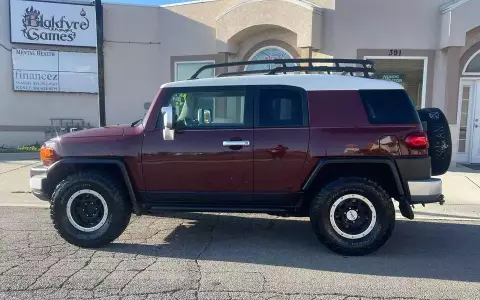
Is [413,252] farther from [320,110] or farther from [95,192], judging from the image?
[95,192]

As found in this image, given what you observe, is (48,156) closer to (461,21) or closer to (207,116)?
(207,116)

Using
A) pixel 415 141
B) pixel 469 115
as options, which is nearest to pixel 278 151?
pixel 415 141

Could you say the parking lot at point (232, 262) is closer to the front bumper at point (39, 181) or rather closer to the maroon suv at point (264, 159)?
the maroon suv at point (264, 159)

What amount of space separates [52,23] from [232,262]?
11.9m

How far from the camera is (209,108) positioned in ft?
16.9

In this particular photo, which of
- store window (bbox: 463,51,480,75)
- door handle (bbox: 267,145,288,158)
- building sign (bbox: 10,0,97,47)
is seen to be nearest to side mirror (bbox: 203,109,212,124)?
door handle (bbox: 267,145,288,158)

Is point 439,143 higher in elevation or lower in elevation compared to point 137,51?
lower

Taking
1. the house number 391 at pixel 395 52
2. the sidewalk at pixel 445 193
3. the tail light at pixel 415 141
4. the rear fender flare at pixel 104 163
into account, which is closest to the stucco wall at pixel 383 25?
the house number 391 at pixel 395 52

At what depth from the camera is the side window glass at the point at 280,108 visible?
16.2ft

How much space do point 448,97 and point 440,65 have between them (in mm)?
861

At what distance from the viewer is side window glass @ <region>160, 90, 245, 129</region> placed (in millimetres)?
4996

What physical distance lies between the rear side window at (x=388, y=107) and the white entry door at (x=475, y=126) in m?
8.11

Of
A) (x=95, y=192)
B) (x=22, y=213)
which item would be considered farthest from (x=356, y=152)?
(x=22, y=213)

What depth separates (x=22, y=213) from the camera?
264 inches
